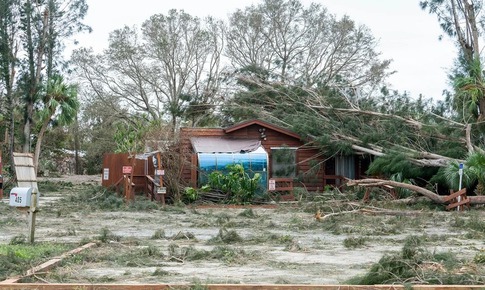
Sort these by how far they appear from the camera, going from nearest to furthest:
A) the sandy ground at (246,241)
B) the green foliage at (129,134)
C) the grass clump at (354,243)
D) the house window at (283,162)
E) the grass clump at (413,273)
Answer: the grass clump at (413,273), the sandy ground at (246,241), the grass clump at (354,243), the house window at (283,162), the green foliage at (129,134)

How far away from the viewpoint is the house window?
2920 centimetres

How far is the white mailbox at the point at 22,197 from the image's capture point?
11.7 meters

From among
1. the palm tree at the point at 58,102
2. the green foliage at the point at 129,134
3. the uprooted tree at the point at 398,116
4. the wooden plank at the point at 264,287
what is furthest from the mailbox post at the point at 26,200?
the palm tree at the point at 58,102

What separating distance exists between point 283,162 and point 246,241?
1641cm

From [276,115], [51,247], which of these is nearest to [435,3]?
[276,115]

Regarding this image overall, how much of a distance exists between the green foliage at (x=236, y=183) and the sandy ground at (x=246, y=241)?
6.89 ft

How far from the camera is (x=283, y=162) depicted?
29.4 metres

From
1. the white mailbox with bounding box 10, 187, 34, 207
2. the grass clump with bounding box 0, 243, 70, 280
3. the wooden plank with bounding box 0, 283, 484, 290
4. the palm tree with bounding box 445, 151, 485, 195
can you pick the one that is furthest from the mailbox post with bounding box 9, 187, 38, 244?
the palm tree with bounding box 445, 151, 485, 195

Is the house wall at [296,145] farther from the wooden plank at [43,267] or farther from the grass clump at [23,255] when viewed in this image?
the wooden plank at [43,267]

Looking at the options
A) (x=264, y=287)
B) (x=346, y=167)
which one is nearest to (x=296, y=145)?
(x=346, y=167)

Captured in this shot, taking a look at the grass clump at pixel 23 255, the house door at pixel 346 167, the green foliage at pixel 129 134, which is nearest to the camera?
the grass clump at pixel 23 255

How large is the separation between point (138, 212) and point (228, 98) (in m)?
12.7

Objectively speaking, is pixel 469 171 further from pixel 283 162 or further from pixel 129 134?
pixel 129 134

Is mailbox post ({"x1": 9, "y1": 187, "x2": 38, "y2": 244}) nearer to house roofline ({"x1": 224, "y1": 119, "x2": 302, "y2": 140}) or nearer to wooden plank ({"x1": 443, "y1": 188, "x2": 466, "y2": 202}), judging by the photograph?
wooden plank ({"x1": 443, "y1": 188, "x2": 466, "y2": 202})
